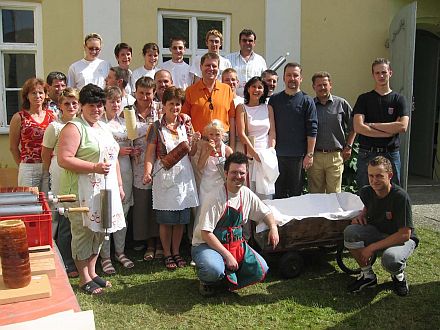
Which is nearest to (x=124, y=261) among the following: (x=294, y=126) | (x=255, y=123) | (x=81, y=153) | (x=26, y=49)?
(x=81, y=153)

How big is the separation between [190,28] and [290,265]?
440 centimetres

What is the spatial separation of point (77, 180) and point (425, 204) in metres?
5.61

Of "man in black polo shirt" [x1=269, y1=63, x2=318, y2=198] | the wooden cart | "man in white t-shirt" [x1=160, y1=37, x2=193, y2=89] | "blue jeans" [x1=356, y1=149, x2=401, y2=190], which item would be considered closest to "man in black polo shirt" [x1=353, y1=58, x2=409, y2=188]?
"blue jeans" [x1=356, y1=149, x2=401, y2=190]

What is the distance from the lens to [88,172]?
3.71 meters

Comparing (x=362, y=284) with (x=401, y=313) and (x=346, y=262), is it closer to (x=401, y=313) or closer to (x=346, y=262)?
(x=401, y=313)

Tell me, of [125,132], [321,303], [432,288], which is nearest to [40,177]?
[125,132]

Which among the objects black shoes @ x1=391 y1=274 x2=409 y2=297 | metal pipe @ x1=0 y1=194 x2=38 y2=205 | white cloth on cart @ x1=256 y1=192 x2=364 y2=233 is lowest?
black shoes @ x1=391 y1=274 x2=409 y2=297

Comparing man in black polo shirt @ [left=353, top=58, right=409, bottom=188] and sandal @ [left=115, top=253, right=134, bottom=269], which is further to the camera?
man in black polo shirt @ [left=353, top=58, right=409, bottom=188]

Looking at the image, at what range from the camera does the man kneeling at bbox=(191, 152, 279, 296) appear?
3.78 meters

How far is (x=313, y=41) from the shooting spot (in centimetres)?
798

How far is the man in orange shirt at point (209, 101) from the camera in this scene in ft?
15.3

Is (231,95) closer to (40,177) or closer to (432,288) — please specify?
(40,177)

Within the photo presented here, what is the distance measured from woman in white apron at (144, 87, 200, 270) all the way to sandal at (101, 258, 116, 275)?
505 millimetres

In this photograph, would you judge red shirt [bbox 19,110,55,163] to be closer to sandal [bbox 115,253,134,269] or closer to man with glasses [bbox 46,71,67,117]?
man with glasses [bbox 46,71,67,117]
